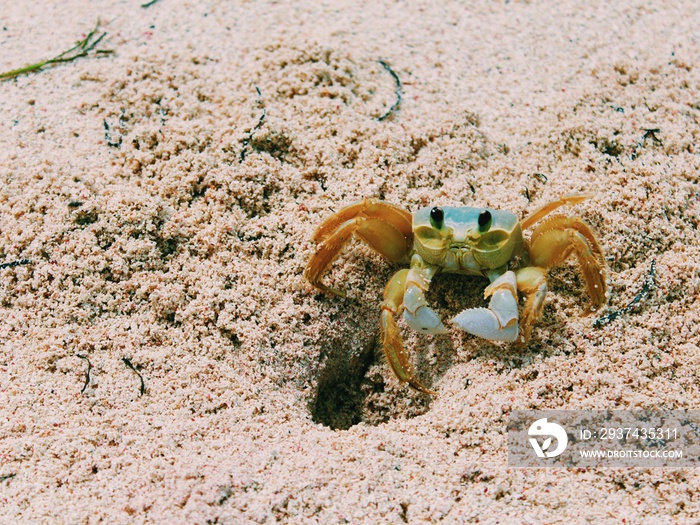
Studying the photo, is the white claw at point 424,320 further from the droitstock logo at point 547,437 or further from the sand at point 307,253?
the droitstock logo at point 547,437

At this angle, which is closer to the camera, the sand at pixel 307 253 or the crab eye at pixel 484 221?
the sand at pixel 307 253

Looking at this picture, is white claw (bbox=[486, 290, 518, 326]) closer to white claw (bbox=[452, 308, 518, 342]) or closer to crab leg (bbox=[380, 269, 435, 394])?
white claw (bbox=[452, 308, 518, 342])

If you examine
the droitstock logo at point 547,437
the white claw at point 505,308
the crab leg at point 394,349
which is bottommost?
the droitstock logo at point 547,437

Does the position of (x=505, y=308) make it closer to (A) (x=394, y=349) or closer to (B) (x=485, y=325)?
(B) (x=485, y=325)

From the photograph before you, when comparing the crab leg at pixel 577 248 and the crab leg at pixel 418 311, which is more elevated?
the crab leg at pixel 577 248

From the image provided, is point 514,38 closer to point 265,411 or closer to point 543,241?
point 543,241

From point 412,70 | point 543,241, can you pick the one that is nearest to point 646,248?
point 543,241

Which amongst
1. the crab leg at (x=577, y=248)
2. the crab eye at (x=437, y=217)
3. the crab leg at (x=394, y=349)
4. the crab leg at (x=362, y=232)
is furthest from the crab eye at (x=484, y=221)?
the crab leg at (x=394, y=349)

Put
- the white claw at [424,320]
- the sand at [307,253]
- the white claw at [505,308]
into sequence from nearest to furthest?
the sand at [307,253]
the white claw at [505,308]
the white claw at [424,320]

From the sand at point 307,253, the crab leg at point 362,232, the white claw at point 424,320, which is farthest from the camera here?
the crab leg at point 362,232
